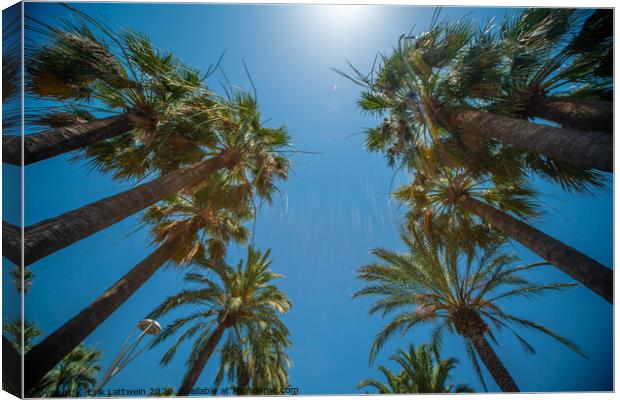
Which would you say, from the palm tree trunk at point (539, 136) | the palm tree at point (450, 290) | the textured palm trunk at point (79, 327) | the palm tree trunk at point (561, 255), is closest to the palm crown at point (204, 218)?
the textured palm trunk at point (79, 327)

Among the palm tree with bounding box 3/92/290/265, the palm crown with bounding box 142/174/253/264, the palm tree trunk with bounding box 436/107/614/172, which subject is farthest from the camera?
the palm crown with bounding box 142/174/253/264

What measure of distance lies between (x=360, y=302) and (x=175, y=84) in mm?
5467

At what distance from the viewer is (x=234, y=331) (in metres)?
7.02

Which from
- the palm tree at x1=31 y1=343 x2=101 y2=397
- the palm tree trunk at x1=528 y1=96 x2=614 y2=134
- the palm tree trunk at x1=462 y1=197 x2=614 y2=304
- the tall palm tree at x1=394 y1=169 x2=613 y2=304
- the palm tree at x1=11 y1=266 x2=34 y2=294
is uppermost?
the tall palm tree at x1=394 y1=169 x2=613 y2=304

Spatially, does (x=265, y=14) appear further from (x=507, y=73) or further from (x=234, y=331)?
(x=234, y=331)

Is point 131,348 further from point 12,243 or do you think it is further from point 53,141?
point 53,141

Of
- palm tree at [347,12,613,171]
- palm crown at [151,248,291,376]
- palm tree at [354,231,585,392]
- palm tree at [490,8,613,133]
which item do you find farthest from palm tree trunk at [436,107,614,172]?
palm crown at [151,248,291,376]

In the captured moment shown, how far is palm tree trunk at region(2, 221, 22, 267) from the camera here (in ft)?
12.5

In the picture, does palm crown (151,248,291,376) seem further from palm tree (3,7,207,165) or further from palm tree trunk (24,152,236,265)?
palm tree (3,7,207,165)

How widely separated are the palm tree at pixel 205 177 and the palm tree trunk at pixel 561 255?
4268mm

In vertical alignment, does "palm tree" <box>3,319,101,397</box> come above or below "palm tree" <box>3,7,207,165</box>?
below

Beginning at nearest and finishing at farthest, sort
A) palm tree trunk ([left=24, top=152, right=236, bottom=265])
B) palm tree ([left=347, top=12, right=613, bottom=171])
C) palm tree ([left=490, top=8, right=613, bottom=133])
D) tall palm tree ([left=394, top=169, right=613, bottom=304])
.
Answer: palm tree trunk ([left=24, top=152, right=236, bottom=265]), palm tree ([left=490, top=8, right=613, bottom=133]), palm tree ([left=347, top=12, right=613, bottom=171]), tall palm tree ([left=394, top=169, right=613, bottom=304])

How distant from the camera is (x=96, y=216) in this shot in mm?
4035

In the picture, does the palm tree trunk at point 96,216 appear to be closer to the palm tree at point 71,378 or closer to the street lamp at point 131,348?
the street lamp at point 131,348
